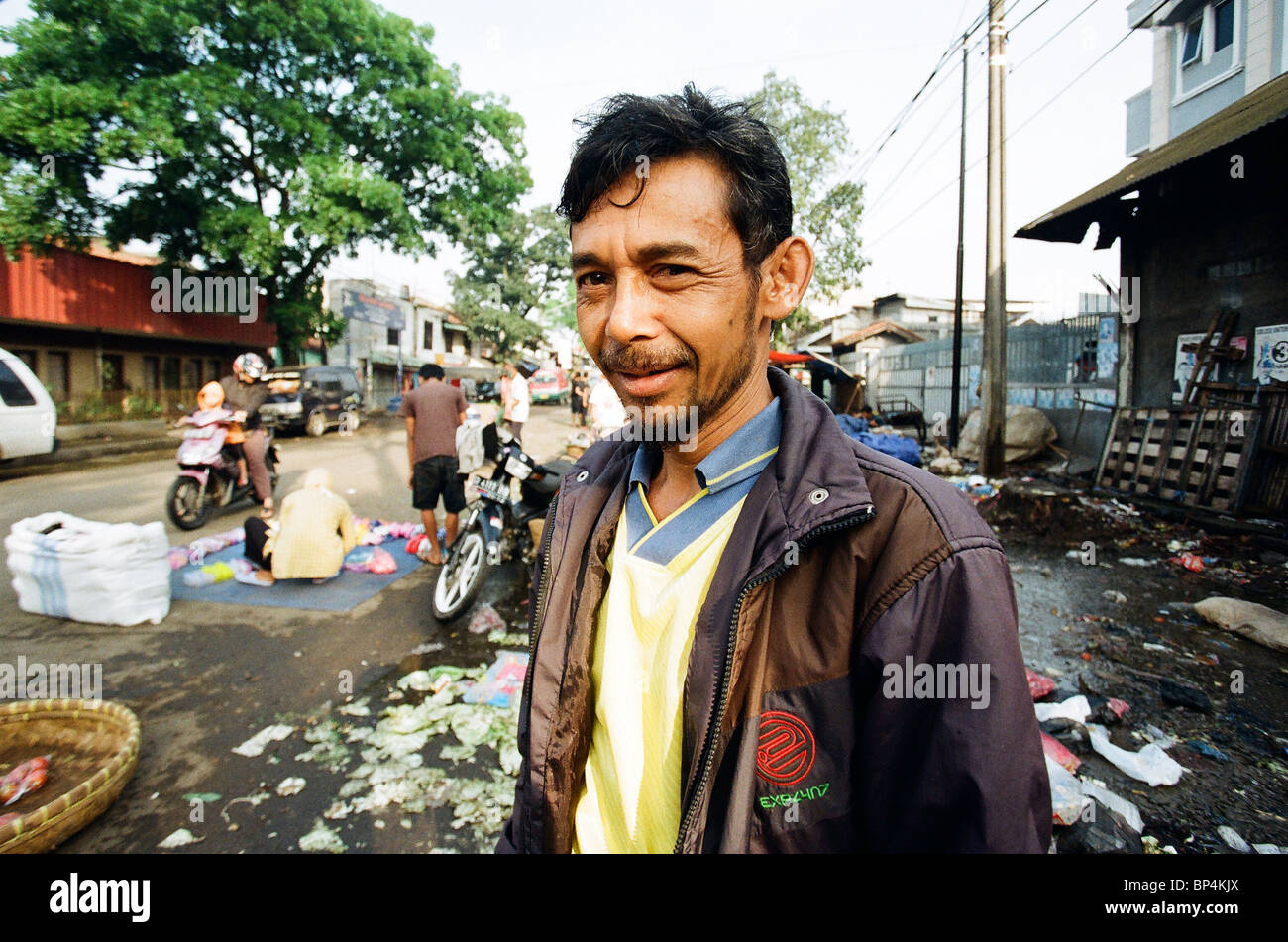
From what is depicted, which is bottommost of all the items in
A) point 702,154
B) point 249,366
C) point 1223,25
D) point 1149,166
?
point 702,154

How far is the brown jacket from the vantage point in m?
0.79

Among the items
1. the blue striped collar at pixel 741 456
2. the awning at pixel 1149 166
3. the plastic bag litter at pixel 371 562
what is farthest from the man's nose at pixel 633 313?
the awning at pixel 1149 166

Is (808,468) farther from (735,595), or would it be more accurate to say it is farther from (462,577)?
(462,577)

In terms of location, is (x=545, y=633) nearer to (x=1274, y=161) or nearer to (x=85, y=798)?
(x=85, y=798)

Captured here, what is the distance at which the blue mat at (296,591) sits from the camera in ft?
16.9

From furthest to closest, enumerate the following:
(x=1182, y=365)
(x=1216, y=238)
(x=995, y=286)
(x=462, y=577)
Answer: (x=995, y=286), (x=1182, y=365), (x=1216, y=238), (x=462, y=577)

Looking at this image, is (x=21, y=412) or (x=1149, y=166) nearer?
(x=1149, y=166)

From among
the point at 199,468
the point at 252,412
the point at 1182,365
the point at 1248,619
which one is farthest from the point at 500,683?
the point at 1182,365

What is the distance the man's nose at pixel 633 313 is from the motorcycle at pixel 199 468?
746cm

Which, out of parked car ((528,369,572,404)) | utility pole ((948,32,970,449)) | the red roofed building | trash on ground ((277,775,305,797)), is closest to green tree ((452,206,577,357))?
parked car ((528,369,572,404))

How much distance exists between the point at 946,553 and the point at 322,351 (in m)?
30.0

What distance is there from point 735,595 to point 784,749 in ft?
0.79

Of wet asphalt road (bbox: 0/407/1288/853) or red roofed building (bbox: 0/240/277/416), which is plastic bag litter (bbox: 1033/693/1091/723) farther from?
red roofed building (bbox: 0/240/277/416)

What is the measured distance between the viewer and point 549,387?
35.3 m
